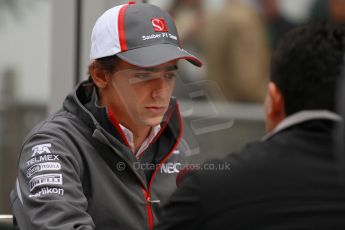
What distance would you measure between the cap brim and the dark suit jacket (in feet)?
2.23

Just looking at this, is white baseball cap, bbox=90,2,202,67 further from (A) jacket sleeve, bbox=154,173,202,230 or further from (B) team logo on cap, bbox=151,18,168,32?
(A) jacket sleeve, bbox=154,173,202,230

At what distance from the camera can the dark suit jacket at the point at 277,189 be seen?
138cm

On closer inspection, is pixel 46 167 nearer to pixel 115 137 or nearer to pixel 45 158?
pixel 45 158

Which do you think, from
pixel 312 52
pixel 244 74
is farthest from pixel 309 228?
pixel 244 74

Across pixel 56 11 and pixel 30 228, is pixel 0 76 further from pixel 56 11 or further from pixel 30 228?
pixel 30 228

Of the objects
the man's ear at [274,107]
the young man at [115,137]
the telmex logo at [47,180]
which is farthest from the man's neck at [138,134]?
the man's ear at [274,107]

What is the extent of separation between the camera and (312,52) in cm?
145

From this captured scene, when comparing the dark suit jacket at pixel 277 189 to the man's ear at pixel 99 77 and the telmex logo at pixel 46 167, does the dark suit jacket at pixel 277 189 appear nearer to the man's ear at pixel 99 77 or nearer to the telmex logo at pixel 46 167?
the telmex logo at pixel 46 167

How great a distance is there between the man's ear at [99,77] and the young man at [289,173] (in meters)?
0.78

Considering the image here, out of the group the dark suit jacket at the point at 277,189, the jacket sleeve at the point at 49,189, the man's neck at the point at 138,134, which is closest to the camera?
the dark suit jacket at the point at 277,189

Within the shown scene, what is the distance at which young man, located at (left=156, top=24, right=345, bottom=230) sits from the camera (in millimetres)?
1381

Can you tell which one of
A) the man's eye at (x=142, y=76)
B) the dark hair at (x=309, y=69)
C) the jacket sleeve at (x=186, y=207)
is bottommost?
the jacket sleeve at (x=186, y=207)
